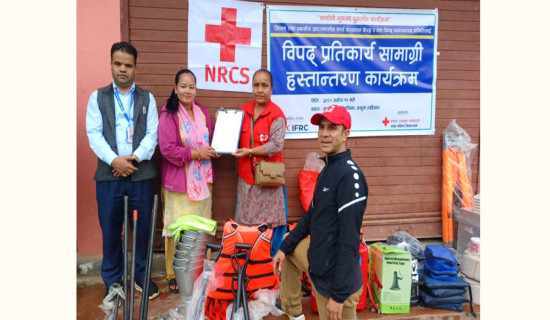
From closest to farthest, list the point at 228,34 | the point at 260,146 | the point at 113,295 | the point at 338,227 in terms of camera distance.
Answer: the point at 338,227 < the point at 113,295 < the point at 260,146 < the point at 228,34

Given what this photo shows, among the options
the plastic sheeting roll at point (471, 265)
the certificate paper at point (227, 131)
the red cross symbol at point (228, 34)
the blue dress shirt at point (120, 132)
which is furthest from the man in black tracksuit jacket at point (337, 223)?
the red cross symbol at point (228, 34)

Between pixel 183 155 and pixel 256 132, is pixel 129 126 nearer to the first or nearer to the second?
pixel 183 155

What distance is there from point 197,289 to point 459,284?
7.78 feet

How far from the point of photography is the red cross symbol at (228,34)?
418 cm

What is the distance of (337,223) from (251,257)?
3.83 ft

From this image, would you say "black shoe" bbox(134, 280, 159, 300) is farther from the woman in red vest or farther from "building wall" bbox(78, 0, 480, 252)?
the woman in red vest

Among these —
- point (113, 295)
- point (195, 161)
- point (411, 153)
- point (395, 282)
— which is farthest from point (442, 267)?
point (113, 295)

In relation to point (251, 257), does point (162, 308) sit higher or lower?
lower

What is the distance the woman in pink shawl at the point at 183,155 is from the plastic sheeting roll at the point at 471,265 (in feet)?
8.95

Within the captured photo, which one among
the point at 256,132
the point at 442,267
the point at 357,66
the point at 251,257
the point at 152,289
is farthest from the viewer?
the point at 357,66

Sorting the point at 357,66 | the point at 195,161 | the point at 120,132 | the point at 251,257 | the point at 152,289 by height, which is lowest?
the point at 152,289

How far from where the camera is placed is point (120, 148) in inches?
135

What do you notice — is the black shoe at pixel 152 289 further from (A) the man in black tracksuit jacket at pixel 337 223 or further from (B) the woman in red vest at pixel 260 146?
(A) the man in black tracksuit jacket at pixel 337 223

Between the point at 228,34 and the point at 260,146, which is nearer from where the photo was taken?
the point at 260,146
